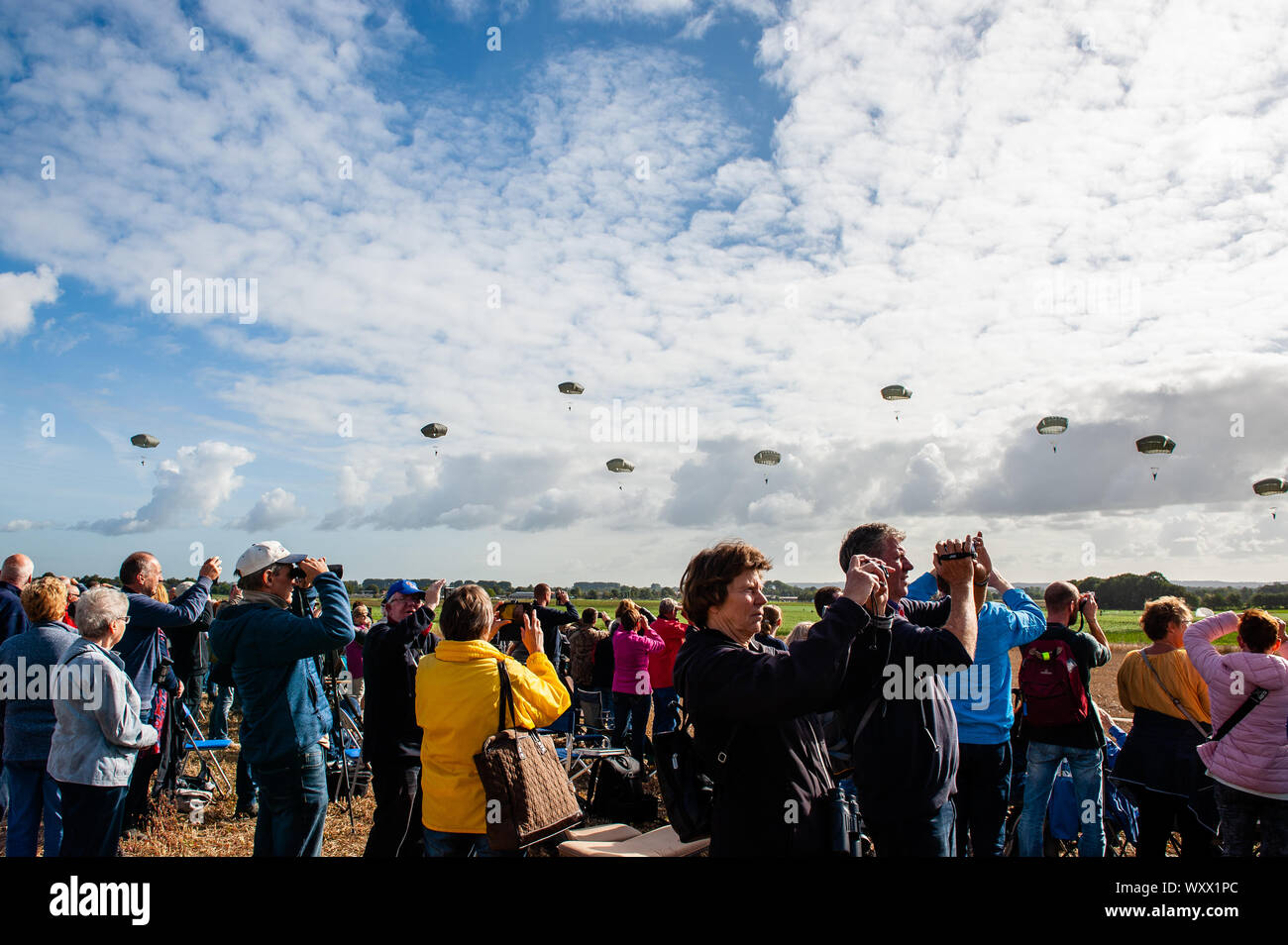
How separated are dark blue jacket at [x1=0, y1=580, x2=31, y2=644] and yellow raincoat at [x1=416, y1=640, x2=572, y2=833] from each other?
15.9 feet

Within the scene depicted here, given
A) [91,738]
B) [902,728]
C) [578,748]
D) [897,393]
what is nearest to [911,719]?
[902,728]

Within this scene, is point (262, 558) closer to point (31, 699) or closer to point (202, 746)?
point (31, 699)

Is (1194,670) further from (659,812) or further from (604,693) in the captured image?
(604,693)

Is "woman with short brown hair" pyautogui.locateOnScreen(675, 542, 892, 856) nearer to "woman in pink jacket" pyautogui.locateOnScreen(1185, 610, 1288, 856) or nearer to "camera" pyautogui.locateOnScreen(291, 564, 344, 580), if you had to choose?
"camera" pyautogui.locateOnScreen(291, 564, 344, 580)

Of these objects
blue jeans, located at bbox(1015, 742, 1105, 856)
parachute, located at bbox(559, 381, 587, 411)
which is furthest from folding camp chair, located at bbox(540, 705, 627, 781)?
parachute, located at bbox(559, 381, 587, 411)

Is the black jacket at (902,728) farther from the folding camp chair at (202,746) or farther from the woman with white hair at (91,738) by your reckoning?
the folding camp chair at (202,746)

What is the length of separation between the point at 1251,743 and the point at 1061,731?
4.21 ft

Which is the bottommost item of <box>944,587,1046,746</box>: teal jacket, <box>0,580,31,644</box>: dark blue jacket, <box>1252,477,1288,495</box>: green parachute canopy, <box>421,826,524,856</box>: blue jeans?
<box>421,826,524,856</box>: blue jeans

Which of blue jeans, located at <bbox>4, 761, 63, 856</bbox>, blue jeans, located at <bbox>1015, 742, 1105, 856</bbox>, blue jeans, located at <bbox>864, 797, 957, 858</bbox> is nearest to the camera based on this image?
blue jeans, located at <bbox>864, 797, 957, 858</bbox>

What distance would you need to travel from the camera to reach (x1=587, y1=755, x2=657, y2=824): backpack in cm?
807

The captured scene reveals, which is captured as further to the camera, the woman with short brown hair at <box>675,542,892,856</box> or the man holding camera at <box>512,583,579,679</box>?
the man holding camera at <box>512,583,579,679</box>

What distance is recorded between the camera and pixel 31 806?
4.87 meters
